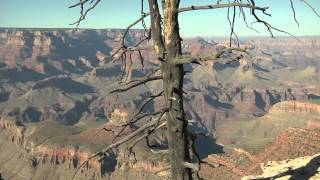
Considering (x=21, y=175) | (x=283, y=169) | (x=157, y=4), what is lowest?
(x=21, y=175)

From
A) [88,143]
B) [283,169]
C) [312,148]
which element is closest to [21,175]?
[88,143]

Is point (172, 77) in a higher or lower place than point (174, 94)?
higher

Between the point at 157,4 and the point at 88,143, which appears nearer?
the point at 157,4

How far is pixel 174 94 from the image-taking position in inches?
302

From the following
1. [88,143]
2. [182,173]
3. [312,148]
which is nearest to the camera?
[182,173]

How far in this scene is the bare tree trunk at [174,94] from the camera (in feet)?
24.6

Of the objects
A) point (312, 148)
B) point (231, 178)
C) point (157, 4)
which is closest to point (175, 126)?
point (157, 4)

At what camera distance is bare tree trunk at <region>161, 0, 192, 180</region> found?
295 inches

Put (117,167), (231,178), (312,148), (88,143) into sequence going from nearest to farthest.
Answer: (312,148), (231,178), (117,167), (88,143)

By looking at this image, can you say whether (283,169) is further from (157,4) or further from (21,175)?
(21,175)

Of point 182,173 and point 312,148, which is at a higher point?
point 182,173

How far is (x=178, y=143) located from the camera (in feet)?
25.7

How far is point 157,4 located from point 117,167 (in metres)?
119

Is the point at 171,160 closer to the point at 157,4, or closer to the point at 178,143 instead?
the point at 178,143
